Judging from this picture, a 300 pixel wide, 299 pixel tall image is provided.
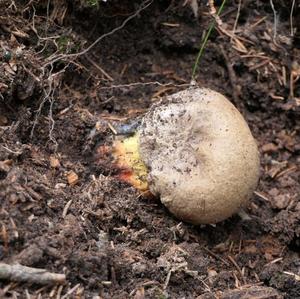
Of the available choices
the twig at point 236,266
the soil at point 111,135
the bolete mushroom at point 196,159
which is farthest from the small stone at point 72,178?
the twig at point 236,266

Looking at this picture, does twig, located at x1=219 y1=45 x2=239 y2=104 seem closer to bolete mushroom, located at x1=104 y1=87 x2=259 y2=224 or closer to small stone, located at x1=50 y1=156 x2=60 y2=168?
bolete mushroom, located at x1=104 y1=87 x2=259 y2=224

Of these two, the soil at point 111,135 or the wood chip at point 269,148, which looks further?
the wood chip at point 269,148

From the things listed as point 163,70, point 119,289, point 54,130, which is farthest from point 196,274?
point 163,70

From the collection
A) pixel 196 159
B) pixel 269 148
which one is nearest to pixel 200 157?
pixel 196 159

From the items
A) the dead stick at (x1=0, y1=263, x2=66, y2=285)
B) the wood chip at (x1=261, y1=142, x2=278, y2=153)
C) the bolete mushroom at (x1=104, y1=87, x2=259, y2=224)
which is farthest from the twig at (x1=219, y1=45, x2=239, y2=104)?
the dead stick at (x1=0, y1=263, x2=66, y2=285)

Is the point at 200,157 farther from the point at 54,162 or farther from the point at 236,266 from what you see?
the point at 54,162

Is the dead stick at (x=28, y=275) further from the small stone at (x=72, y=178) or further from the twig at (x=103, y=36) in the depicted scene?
the twig at (x=103, y=36)
